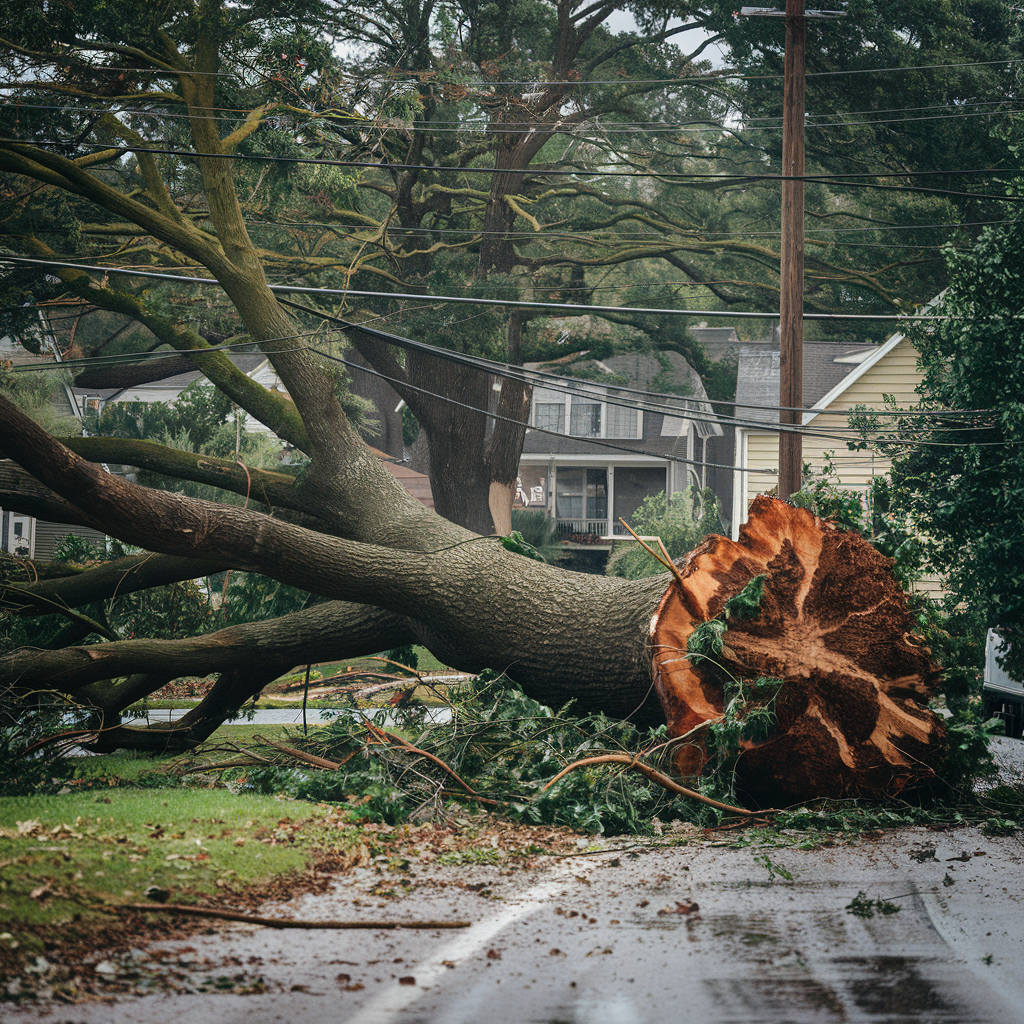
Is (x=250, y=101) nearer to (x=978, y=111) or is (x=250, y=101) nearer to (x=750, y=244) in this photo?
(x=750, y=244)

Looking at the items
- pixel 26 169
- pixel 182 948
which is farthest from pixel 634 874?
pixel 26 169

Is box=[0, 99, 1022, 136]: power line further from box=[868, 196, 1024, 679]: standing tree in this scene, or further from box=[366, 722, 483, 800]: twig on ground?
box=[366, 722, 483, 800]: twig on ground

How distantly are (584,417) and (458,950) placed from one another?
30.1 m

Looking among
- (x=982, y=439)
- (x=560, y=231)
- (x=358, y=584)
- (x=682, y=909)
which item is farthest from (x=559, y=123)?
(x=682, y=909)

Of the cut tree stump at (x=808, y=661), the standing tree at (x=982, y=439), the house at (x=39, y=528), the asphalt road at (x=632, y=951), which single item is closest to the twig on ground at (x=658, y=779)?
the cut tree stump at (x=808, y=661)

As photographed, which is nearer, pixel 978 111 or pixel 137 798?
pixel 137 798

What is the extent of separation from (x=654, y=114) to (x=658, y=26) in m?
1.79

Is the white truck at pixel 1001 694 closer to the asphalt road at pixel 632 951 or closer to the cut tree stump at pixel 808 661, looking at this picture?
the cut tree stump at pixel 808 661

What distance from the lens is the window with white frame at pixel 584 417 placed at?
33.1 metres

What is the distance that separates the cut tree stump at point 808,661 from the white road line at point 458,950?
178 cm

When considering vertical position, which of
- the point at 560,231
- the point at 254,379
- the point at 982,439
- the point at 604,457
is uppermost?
→ the point at 560,231

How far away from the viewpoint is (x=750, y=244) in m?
17.8

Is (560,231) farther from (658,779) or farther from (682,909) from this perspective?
(682,909)

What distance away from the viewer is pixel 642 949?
13.8 ft
